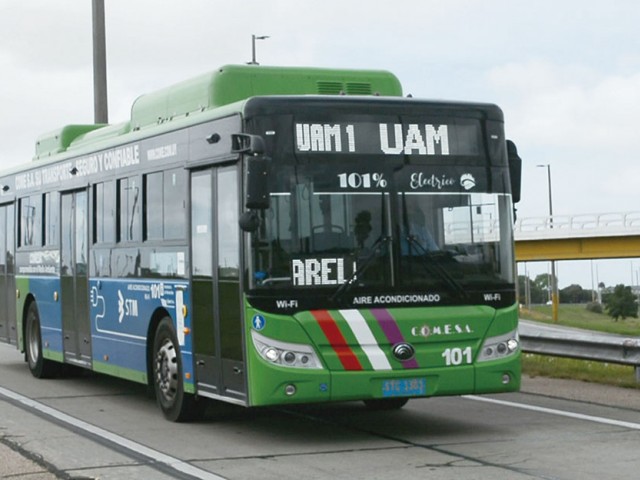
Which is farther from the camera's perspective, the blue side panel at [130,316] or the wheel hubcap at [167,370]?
the wheel hubcap at [167,370]

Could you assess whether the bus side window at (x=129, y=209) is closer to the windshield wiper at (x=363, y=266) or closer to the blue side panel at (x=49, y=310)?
the blue side panel at (x=49, y=310)

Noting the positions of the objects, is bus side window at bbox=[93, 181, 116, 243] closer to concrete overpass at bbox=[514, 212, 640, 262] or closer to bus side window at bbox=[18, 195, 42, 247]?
bus side window at bbox=[18, 195, 42, 247]

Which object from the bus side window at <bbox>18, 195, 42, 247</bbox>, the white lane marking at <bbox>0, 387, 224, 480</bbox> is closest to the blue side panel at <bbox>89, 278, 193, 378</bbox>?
the white lane marking at <bbox>0, 387, 224, 480</bbox>

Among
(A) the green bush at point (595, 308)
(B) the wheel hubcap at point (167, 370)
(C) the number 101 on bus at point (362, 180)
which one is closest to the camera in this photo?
(C) the number 101 on bus at point (362, 180)

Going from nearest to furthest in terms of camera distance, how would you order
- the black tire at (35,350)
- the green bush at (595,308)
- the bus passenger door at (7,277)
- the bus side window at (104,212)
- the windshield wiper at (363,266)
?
the windshield wiper at (363,266)
the bus side window at (104,212)
the black tire at (35,350)
the bus passenger door at (7,277)
the green bush at (595,308)

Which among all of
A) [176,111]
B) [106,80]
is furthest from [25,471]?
[106,80]

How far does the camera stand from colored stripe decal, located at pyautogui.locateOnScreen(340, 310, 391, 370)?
39.7 feet

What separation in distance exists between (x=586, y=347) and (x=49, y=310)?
6.80 meters

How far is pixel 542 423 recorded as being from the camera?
1325 cm

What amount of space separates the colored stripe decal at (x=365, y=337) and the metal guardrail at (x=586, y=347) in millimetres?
4758

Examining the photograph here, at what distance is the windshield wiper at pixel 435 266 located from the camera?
1234cm

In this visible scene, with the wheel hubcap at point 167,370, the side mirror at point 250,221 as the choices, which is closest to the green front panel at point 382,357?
the side mirror at point 250,221

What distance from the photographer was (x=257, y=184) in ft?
38.6

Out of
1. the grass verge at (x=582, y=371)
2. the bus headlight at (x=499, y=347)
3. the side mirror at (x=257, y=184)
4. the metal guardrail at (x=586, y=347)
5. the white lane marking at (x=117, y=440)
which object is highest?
the side mirror at (x=257, y=184)
